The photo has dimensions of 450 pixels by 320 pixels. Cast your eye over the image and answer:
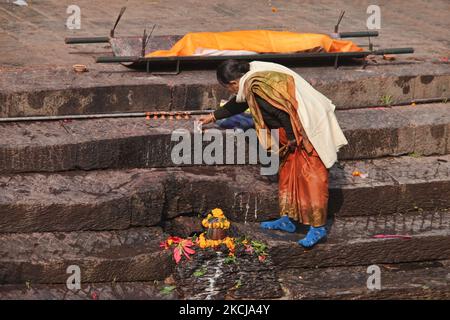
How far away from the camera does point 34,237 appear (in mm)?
7305

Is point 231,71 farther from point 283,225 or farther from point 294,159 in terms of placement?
Result: point 283,225

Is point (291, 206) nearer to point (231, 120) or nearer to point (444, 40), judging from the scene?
point (231, 120)

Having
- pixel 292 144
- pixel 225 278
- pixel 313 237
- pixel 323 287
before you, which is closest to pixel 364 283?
pixel 323 287

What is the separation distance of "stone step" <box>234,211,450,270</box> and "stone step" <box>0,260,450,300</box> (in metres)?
0.07

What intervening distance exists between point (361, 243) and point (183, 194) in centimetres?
154

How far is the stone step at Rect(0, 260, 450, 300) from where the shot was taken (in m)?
7.02

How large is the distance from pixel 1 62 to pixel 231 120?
254 centimetres

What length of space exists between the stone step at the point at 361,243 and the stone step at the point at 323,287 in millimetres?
70

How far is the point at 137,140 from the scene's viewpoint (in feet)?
26.2

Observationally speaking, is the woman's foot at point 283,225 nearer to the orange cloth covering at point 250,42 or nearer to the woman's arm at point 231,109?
the woman's arm at point 231,109

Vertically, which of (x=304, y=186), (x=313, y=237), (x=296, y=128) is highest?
(x=296, y=128)

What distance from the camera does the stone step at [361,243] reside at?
7.60 metres

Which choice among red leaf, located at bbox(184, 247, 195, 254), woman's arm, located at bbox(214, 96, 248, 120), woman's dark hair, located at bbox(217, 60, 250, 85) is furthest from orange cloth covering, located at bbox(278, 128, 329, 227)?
red leaf, located at bbox(184, 247, 195, 254)

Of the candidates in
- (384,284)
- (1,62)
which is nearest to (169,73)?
(1,62)
